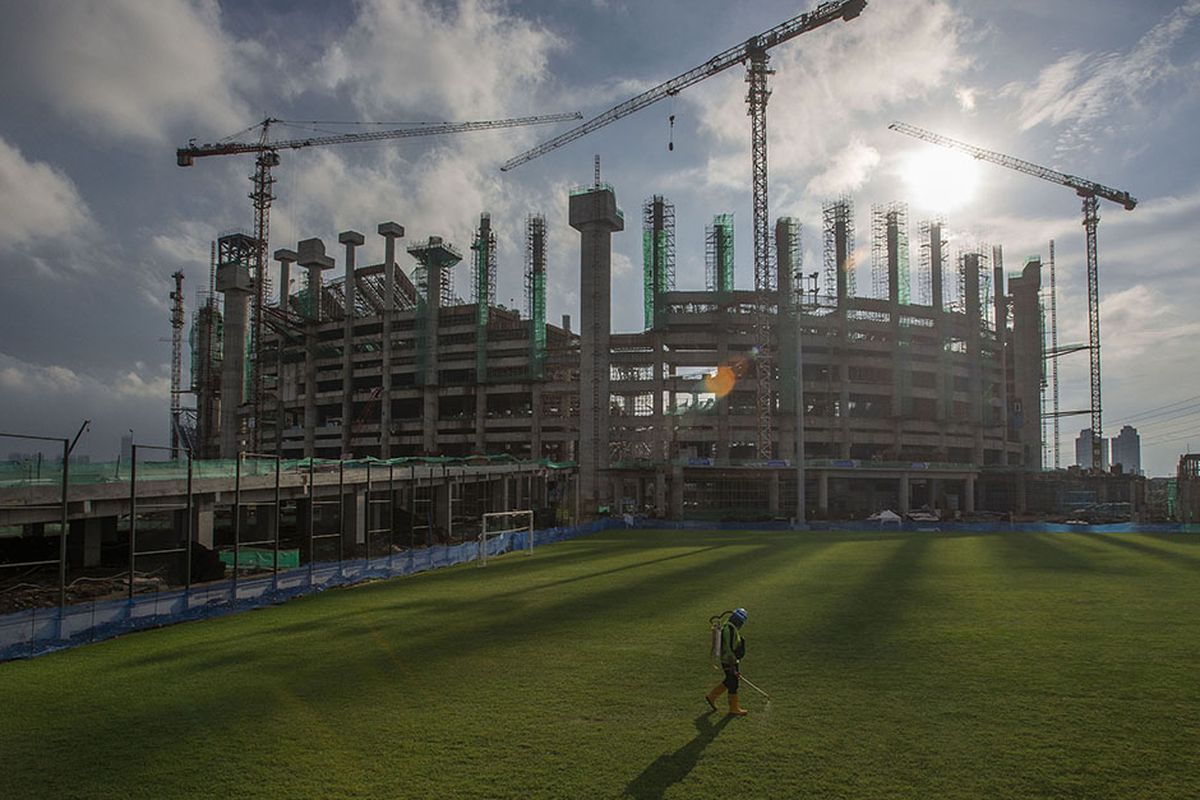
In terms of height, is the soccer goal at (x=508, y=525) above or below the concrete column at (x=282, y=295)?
below

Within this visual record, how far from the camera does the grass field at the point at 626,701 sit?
35.5ft

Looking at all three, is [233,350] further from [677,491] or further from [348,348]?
[677,491]

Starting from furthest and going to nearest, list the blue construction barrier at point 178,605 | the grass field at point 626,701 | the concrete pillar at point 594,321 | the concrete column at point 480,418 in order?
the concrete column at point 480,418 → the concrete pillar at point 594,321 → the blue construction barrier at point 178,605 → the grass field at point 626,701

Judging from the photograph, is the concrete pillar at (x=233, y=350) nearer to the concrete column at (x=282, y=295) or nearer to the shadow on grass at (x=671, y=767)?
the concrete column at (x=282, y=295)

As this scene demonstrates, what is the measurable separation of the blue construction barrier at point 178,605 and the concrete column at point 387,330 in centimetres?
7294

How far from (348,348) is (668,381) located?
160 ft

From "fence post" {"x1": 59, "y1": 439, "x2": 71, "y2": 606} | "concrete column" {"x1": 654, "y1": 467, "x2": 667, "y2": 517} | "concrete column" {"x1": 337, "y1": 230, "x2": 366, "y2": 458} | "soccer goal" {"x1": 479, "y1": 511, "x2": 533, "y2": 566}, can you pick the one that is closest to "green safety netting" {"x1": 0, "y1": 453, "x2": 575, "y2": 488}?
"fence post" {"x1": 59, "y1": 439, "x2": 71, "y2": 606}

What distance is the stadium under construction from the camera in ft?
312

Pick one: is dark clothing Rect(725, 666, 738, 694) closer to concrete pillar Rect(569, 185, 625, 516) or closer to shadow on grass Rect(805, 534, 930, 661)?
shadow on grass Rect(805, 534, 930, 661)

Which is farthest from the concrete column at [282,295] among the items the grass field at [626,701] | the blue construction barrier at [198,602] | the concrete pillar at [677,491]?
the grass field at [626,701]

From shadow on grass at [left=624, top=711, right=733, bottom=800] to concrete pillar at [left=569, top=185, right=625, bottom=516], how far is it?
77.6 m

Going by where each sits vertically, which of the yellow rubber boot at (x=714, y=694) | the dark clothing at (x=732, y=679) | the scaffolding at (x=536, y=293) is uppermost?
the scaffolding at (x=536, y=293)

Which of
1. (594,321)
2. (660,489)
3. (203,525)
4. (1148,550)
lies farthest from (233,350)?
(1148,550)

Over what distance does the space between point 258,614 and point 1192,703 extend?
25312 millimetres
